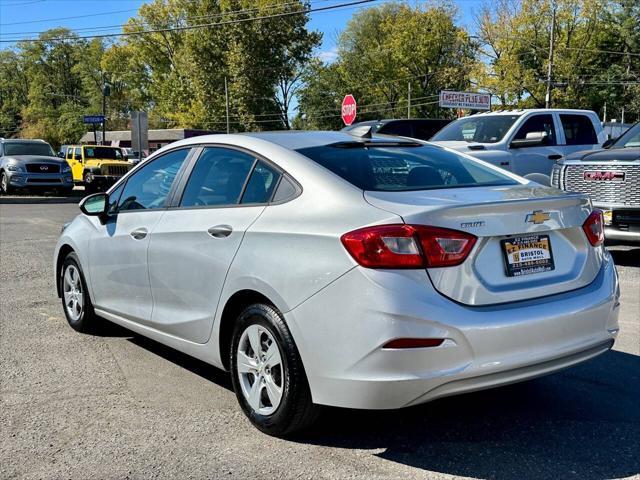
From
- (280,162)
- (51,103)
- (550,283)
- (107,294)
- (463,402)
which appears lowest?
(463,402)

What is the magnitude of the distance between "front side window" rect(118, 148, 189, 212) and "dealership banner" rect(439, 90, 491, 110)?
20158 mm

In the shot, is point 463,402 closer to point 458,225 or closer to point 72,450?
point 458,225

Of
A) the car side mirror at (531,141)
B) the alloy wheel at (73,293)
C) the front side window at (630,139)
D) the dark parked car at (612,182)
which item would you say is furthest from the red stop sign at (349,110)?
the alloy wheel at (73,293)

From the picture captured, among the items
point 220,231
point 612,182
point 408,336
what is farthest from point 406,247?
point 612,182

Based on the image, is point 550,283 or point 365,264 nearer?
point 365,264

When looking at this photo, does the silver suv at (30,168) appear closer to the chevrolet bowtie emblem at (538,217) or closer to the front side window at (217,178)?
the front side window at (217,178)

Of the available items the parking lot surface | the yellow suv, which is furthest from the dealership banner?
the parking lot surface

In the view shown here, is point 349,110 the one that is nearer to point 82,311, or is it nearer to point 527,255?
point 82,311

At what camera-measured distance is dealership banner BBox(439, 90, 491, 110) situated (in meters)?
23.8

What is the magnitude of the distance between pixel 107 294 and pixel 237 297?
69.0 inches

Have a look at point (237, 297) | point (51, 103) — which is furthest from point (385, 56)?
point (237, 297)

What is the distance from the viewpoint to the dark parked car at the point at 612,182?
795cm

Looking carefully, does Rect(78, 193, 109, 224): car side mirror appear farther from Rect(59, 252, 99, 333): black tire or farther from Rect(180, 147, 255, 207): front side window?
Rect(180, 147, 255, 207): front side window

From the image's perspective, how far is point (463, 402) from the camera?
3.93 meters
